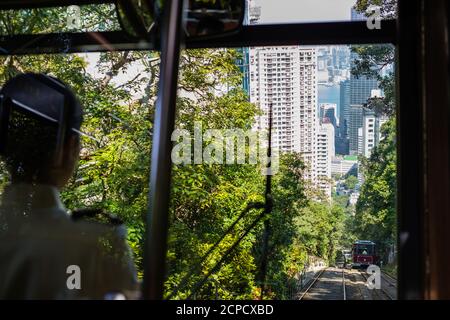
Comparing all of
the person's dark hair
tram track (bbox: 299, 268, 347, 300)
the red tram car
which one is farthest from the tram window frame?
the red tram car

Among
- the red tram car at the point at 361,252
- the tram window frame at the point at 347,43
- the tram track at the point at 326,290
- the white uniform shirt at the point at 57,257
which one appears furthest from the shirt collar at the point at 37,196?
the red tram car at the point at 361,252

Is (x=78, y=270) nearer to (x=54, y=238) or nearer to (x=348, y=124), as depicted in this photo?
(x=54, y=238)

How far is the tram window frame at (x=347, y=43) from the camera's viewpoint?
2.19 ft

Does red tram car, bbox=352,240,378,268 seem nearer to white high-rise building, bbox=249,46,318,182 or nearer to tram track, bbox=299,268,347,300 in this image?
tram track, bbox=299,268,347,300

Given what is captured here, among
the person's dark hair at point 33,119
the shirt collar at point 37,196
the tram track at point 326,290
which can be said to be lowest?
the tram track at point 326,290

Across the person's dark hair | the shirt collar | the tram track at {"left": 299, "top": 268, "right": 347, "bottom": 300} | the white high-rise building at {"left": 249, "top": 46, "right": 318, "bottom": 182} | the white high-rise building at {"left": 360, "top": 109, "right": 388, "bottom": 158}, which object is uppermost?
the white high-rise building at {"left": 249, "top": 46, "right": 318, "bottom": 182}

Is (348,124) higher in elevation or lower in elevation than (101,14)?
lower

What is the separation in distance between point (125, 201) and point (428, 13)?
5.74 meters

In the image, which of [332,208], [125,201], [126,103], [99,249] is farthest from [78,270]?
[126,103]

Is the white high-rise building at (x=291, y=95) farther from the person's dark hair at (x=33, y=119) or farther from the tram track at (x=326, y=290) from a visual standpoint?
the person's dark hair at (x=33, y=119)

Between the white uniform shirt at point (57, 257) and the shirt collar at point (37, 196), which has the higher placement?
the shirt collar at point (37, 196)

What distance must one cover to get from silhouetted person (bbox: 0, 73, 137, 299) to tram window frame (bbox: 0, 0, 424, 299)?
34 centimetres

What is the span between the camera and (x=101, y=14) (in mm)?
2549

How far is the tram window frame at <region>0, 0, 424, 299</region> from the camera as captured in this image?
2.19ft
